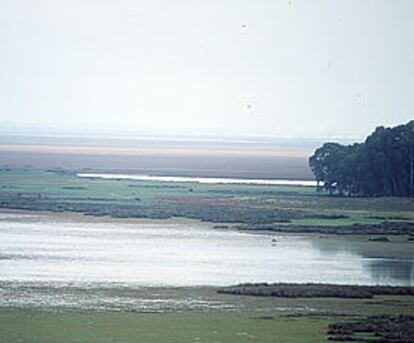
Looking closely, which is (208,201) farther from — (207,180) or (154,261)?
(154,261)

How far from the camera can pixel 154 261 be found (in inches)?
2000

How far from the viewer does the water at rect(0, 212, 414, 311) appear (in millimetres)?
41312

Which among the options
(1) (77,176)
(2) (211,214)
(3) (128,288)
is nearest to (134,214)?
(2) (211,214)

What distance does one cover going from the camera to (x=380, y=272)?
1949 inches

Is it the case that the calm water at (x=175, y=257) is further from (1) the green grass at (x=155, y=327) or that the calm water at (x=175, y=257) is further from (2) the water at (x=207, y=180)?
(2) the water at (x=207, y=180)

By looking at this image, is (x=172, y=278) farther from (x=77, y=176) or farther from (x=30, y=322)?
(x=77, y=176)

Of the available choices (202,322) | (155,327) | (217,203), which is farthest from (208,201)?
(155,327)

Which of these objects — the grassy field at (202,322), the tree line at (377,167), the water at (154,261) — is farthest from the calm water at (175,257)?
the tree line at (377,167)

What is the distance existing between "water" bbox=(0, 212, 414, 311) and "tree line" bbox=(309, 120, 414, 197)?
24786 millimetres

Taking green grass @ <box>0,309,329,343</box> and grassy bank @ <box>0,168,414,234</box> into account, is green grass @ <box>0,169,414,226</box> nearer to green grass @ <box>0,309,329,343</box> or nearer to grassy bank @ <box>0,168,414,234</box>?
grassy bank @ <box>0,168,414,234</box>

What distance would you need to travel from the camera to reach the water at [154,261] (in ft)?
136

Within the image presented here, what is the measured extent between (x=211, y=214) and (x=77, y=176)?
1461 inches

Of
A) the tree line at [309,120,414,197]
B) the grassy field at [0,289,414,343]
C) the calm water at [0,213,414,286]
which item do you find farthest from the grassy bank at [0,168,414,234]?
the grassy field at [0,289,414,343]

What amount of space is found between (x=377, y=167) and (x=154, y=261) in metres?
40.9
